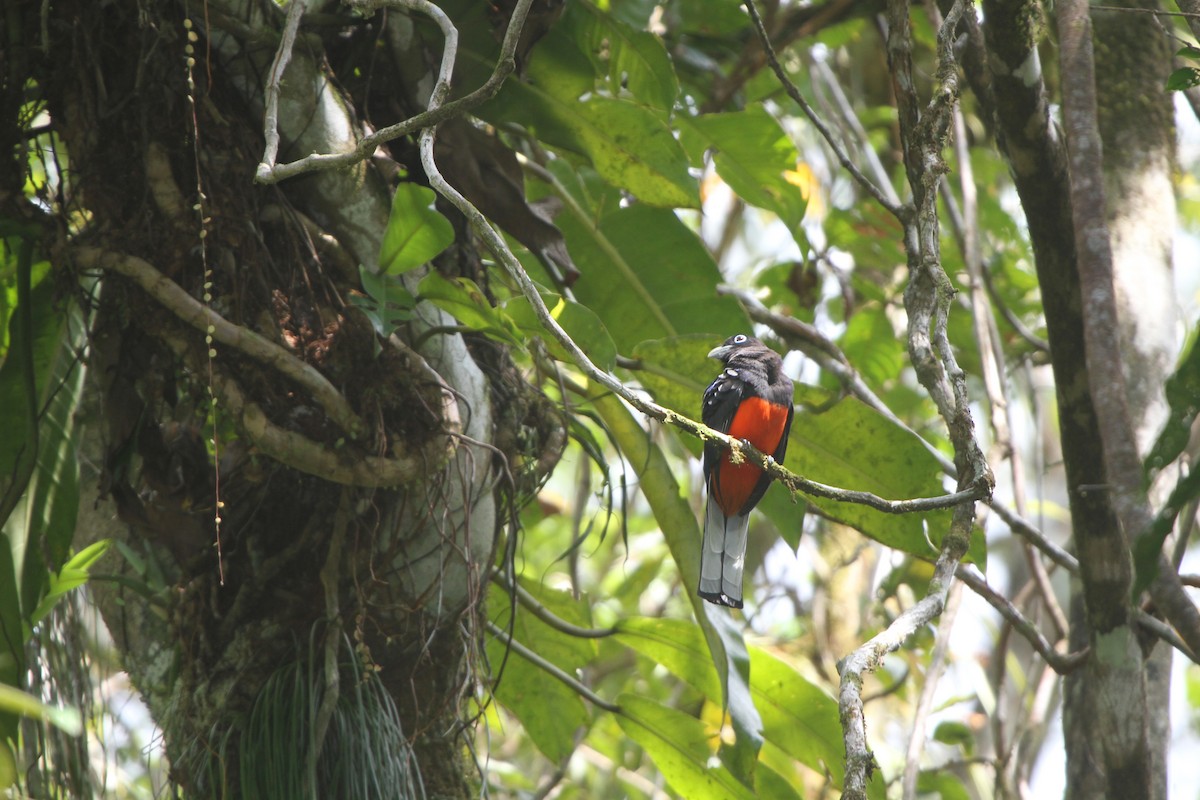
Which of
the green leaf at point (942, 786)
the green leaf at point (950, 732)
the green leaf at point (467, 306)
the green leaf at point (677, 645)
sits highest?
the green leaf at point (467, 306)

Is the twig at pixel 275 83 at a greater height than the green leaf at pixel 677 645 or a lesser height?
greater

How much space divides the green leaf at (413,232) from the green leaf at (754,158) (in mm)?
1266

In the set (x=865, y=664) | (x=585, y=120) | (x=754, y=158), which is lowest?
(x=865, y=664)

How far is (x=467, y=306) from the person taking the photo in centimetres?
221

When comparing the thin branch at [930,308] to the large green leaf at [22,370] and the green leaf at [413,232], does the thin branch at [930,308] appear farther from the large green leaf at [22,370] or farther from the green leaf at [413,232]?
the large green leaf at [22,370]

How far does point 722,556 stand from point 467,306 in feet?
3.43

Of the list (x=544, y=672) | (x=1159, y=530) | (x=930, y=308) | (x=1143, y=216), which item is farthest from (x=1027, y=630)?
(x=1159, y=530)

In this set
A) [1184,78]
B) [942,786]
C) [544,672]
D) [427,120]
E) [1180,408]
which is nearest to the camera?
[1180,408]

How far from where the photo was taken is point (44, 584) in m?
2.45

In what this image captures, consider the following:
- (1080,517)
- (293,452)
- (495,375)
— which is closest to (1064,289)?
(1080,517)

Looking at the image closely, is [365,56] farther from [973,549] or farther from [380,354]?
[973,549]

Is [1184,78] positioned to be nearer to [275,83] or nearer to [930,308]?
[930,308]

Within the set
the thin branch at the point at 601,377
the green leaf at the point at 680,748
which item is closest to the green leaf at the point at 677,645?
the green leaf at the point at 680,748

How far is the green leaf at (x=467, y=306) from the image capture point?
220 centimetres
